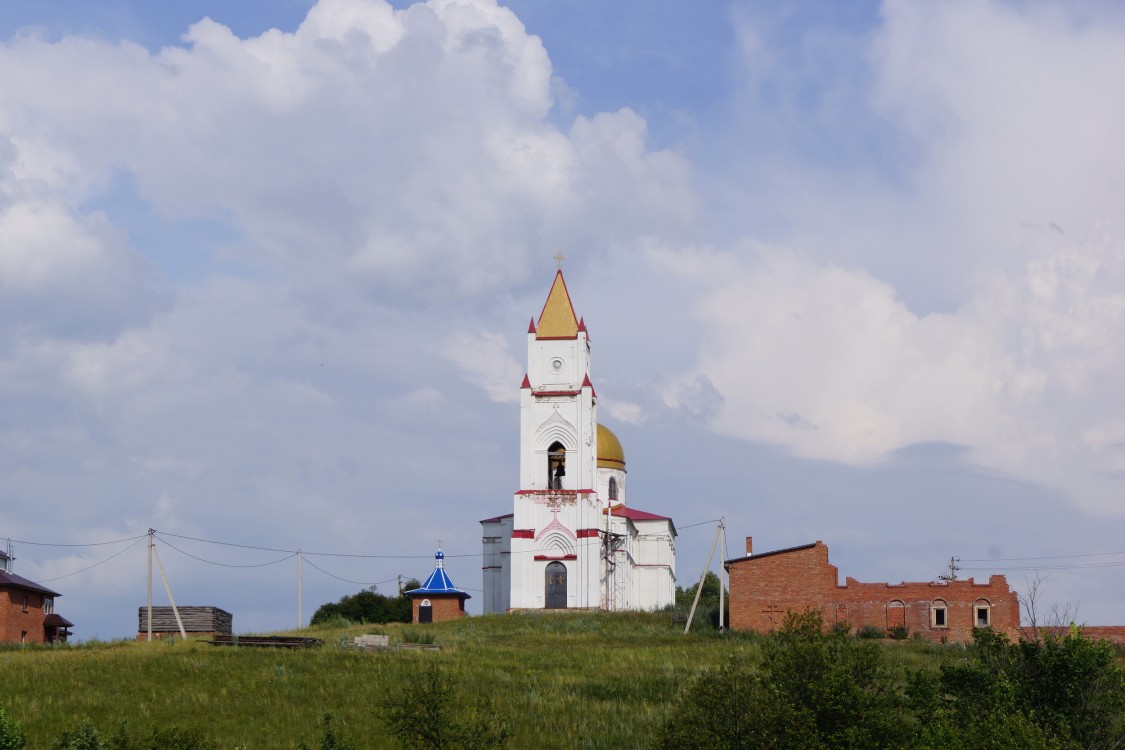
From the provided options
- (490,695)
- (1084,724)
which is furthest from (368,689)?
(1084,724)

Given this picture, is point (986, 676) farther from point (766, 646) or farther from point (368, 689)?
point (368, 689)

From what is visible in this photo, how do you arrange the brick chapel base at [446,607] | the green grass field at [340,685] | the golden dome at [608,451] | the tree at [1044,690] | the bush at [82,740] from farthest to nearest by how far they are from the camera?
the golden dome at [608,451], the brick chapel base at [446,607], the green grass field at [340,685], the tree at [1044,690], the bush at [82,740]

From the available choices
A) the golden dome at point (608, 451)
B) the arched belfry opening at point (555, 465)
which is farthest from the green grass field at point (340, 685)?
the golden dome at point (608, 451)

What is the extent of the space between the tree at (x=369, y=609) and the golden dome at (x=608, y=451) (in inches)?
750

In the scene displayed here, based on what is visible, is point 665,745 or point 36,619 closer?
point 665,745

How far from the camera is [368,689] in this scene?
139 feet

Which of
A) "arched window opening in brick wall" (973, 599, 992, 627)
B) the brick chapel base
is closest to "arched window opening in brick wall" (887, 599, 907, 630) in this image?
"arched window opening in brick wall" (973, 599, 992, 627)

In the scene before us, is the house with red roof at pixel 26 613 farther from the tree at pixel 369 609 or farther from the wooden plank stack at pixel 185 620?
the tree at pixel 369 609

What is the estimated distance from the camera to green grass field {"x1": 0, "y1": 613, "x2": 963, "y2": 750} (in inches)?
1474

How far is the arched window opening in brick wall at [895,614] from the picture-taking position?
5981cm

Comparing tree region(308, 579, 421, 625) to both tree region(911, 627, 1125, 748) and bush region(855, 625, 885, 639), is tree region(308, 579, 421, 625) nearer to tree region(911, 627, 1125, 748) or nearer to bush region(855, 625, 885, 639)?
bush region(855, 625, 885, 639)

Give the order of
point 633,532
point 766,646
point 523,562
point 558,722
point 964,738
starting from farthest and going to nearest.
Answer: point 633,532
point 523,562
point 558,722
point 766,646
point 964,738

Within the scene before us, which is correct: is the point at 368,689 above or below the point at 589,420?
below

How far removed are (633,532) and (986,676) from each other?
45973 mm
